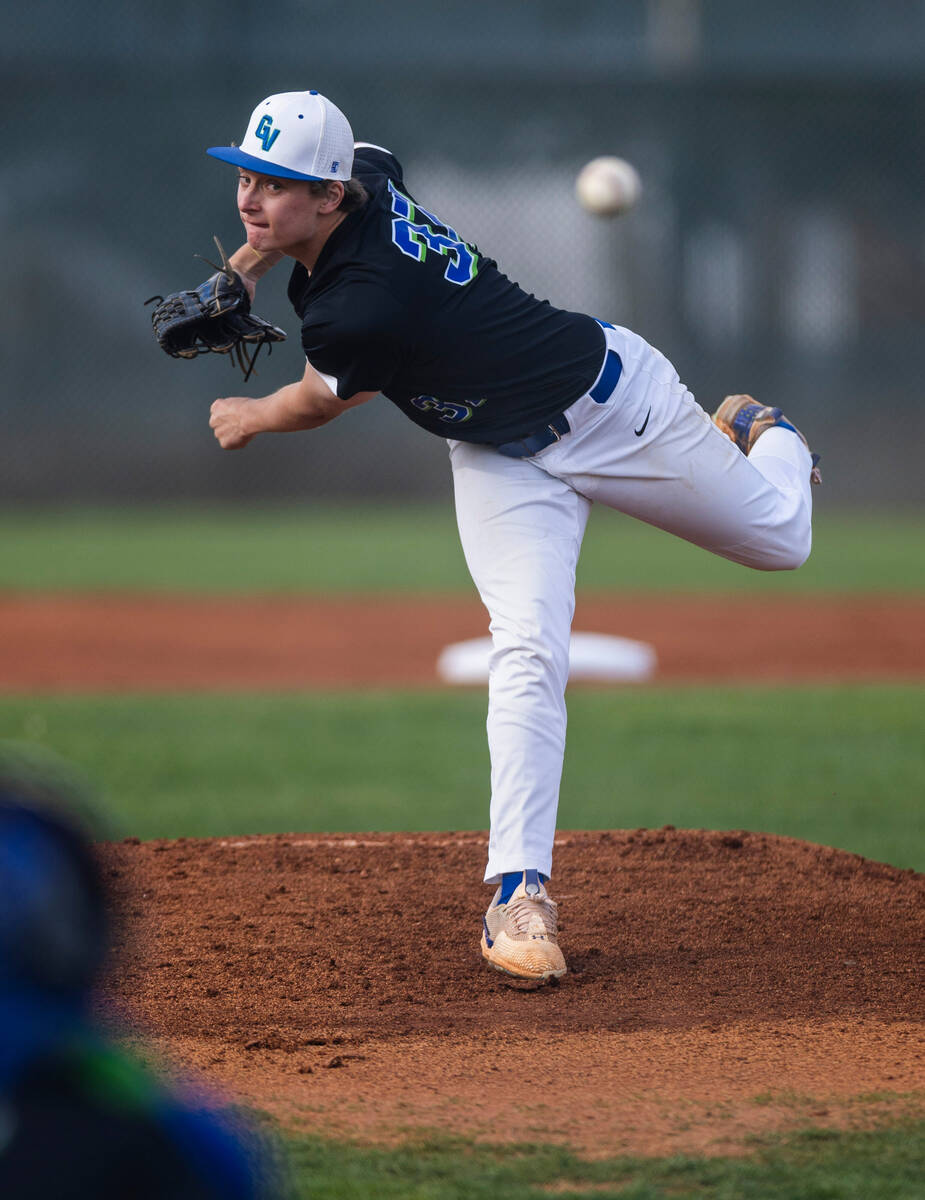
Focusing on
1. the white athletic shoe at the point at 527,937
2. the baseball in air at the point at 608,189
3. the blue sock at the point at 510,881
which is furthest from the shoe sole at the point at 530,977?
the baseball in air at the point at 608,189

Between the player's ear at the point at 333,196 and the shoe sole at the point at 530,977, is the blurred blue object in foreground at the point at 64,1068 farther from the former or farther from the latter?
the player's ear at the point at 333,196

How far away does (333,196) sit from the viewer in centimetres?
291

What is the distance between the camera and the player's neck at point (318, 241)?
116 inches

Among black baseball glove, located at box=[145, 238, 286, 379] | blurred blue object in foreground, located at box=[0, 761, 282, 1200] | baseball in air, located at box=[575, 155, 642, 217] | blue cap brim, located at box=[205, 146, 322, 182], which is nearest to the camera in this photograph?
blurred blue object in foreground, located at box=[0, 761, 282, 1200]

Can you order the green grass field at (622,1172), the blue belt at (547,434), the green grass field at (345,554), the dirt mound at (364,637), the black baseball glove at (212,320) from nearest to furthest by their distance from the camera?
the green grass field at (622,1172)
the blue belt at (547,434)
the black baseball glove at (212,320)
the dirt mound at (364,637)
the green grass field at (345,554)

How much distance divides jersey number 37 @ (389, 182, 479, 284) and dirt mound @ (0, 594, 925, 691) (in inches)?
206

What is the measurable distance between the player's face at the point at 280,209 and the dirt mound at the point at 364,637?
540 cm

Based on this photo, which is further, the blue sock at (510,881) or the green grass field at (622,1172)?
the blue sock at (510,881)

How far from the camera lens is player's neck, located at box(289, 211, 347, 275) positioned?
2.95 m

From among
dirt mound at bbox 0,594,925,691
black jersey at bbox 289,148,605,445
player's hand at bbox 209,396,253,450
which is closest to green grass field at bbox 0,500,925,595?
dirt mound at bbox 0,594,925,691

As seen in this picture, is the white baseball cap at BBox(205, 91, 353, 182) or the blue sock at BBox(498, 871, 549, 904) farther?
the blue sock at BBox(498, 871, 549, 904)

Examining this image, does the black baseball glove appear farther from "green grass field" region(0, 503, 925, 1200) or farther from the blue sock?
"green grass field" region(0, 503, 925, 1200)

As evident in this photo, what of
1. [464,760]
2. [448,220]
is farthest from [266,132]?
[448,220]

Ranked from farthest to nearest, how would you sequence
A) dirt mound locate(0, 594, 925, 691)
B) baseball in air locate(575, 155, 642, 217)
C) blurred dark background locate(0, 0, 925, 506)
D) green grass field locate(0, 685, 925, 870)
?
blurred dark background locate(0, 0, 925, 506), baseball in air locate(575, 155, 642, 217), dirt mound locate(0, 594, 925, 691), green grass field locate(0, 685, 925, 870)
